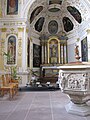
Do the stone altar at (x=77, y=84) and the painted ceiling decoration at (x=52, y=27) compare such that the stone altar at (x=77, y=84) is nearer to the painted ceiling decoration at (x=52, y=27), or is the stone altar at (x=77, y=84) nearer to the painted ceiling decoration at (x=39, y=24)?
the painted ceiling decoration at (x=39, y=24)

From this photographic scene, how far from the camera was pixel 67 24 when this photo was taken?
1642 centimetres

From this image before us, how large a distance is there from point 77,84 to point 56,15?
1376 centimetres

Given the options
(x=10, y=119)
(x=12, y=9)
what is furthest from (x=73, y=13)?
(x=10, y=119)

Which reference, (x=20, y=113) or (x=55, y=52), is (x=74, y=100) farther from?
(x=55, y=52)

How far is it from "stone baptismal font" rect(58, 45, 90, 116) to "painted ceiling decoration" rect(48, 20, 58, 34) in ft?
44.6

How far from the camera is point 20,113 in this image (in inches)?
158

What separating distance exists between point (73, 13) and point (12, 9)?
18.4ft

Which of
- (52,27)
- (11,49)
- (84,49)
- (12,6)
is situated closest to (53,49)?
(52,27)

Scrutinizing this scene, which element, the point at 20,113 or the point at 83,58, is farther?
the point at 83,58

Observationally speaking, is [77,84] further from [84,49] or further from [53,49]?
[53,49]

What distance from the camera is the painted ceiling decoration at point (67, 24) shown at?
52.3ft

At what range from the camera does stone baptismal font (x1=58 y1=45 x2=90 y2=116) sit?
3.74 metres

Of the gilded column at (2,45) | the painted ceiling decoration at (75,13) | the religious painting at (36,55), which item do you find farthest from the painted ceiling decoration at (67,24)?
the gilded column at (2,45)

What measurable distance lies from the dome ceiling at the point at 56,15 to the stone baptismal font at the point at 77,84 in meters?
9.64
